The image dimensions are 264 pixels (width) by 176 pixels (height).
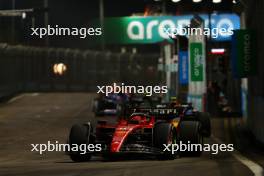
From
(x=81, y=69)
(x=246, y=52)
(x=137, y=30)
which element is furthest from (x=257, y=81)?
(x=81, y=69)

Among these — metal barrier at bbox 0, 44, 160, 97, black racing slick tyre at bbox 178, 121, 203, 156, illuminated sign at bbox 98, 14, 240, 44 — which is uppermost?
illuminated sign at bbox 98, 14, 240, 44

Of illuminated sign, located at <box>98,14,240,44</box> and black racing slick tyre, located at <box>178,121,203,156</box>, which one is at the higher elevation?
illuminated sign, located at <box>98,14,240,44</box>

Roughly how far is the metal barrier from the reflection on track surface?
12.2m

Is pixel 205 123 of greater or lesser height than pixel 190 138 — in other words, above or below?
below

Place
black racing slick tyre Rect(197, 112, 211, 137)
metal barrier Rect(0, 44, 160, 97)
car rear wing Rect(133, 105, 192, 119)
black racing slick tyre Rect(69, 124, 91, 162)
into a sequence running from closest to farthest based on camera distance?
1. black racing slick tyre Rect(69, 124, 91, 162)
2. car rear wing Rect(133, 105, 192, 119)
3. black racing slick tyre Rect(197, 112, 211, 137)
4. metal barrier Rect(0, 44, 160, 97)

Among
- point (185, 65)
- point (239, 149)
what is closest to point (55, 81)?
point (185, 65)

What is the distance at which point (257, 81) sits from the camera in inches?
918

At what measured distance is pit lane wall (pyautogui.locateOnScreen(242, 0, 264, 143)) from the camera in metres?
21.4

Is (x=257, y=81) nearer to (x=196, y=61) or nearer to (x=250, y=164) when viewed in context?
(x=250, y=164)

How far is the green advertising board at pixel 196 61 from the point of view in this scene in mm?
35438

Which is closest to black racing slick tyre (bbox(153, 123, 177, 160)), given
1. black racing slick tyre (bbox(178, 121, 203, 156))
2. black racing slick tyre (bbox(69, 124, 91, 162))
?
black racing slick tyre (bbox(178, 121, 203, 156))

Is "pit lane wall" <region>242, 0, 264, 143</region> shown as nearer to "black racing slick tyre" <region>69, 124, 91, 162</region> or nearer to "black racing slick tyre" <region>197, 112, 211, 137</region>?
"black racing slick tyre" <region>197, 112, 211, 137</region>

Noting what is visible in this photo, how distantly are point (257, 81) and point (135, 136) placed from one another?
27.4ft

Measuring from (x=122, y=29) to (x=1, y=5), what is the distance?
10.0m
